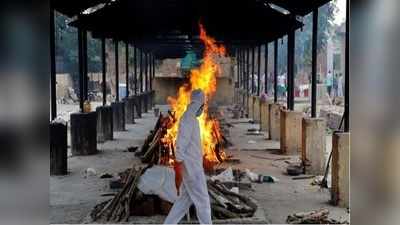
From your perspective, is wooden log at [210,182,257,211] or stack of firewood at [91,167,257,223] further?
wooden log at [210,182,257,211]

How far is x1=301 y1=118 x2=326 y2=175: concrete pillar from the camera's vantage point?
13711 millimetres

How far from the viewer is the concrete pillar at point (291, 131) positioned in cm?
1669

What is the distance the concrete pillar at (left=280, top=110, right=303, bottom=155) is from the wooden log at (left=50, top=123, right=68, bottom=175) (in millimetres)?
6205

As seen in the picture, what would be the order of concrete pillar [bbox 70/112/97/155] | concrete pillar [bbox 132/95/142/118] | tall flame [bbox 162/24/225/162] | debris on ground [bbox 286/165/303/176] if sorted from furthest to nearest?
concrete pillar [bbox 132/95/142/118]
concrete pillar [bbox 70/112/97/155]
tall flame [bbox 162/24/225/162]
debris on ground [bbox 286/165/303/176]

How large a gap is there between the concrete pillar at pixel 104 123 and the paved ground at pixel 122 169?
606 millimetres

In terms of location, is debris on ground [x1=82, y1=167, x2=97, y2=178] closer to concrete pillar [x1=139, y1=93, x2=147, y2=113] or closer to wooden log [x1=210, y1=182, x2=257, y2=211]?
wooden log [x1=210, y1=182, x2=257, y2=211]

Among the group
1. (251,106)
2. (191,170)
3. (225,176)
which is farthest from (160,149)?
(251,106)

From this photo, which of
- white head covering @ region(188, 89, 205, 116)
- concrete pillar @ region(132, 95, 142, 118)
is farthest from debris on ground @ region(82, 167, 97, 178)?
concrete pillar @ region(132, 95, 142, 118)

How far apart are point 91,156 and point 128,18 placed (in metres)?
4.41

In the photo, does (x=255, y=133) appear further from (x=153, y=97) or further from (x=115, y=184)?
(x=153, y=97)

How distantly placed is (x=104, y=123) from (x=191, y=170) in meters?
12.0

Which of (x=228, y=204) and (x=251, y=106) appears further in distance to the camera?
(x=251, y=106)

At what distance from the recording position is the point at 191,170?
8.36 metres

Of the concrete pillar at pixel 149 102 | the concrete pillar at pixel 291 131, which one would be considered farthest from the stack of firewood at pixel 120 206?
the concrete pillar at pixel 149 102
